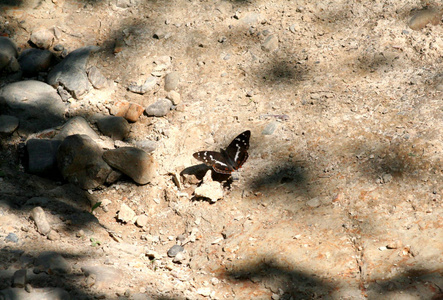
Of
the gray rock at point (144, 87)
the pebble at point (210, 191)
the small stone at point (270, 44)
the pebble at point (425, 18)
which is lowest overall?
the pebble at point (210, 191)

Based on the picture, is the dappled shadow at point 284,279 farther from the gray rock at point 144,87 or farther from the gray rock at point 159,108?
the gray rock at point 144,87

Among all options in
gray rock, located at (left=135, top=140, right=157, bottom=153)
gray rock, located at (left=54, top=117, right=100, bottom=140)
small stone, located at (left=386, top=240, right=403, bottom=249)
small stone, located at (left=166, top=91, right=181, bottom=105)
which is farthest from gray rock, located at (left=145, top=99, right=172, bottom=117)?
small stone, located at (left=386, top=240, right=403, bottom=249)

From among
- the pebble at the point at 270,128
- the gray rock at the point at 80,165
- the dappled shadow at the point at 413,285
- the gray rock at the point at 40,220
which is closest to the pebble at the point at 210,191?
the pebble at the point at 270,128

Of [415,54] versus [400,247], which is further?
[415,54]

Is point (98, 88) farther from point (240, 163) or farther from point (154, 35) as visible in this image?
point (240, 163)

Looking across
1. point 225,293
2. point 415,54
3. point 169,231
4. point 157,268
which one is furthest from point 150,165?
point 415,54
